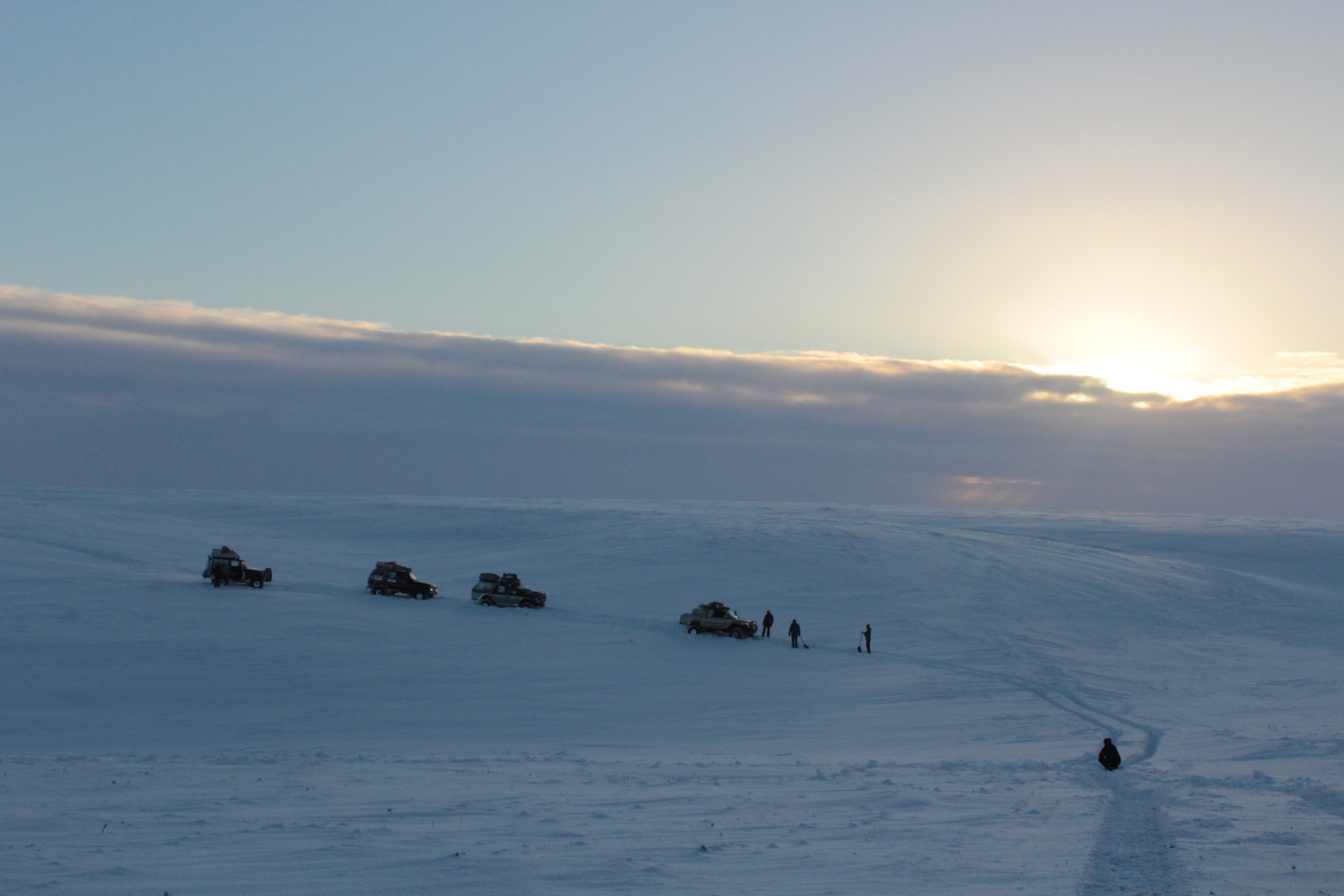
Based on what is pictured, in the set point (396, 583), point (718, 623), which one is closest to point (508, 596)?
point (396, 583)

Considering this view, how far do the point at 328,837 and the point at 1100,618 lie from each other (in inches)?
1552

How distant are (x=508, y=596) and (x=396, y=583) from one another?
491cm

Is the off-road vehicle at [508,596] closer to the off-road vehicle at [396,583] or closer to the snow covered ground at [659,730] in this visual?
the snow covered ground at [659,730]

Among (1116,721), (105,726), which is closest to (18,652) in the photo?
(105,726)

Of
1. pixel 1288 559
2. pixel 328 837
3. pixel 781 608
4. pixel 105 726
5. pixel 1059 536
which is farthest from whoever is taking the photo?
pixel 1059 536

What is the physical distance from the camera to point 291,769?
16.2m

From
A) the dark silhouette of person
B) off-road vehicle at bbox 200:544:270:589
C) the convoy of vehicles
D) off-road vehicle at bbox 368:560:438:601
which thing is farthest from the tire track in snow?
off-road vehicle at bbox 200:544:270:589

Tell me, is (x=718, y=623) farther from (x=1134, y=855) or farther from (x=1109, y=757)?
(x=1134, y=855)

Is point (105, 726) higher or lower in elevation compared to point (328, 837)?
lower

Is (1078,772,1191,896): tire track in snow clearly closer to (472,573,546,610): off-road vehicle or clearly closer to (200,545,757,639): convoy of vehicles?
(200,545,757,639): convoy of vehicles

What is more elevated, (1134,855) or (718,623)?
(1134,855)

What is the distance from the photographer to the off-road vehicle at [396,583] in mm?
38062

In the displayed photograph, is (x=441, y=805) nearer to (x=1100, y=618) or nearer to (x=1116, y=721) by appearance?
(x=1116, y=721)

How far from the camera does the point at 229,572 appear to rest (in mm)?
35969
